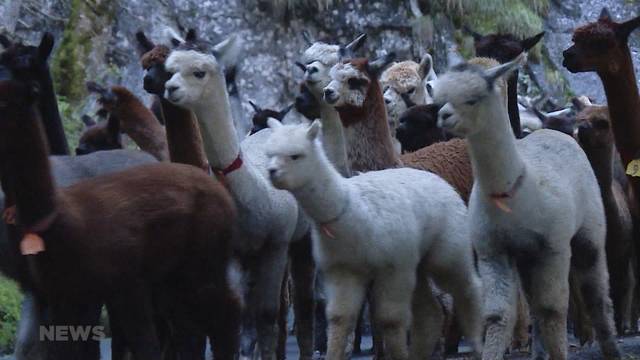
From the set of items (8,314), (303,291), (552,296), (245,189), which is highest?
(245,189)

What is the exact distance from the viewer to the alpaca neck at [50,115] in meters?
8.52

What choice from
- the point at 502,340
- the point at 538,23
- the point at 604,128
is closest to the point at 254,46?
the point at 538,23

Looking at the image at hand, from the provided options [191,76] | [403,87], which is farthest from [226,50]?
[403,87]

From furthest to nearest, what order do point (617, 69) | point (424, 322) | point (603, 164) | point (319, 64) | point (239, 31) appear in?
point (239, 31), point (319, 64), point (603, 164), point (617, 69), point (424, 322)

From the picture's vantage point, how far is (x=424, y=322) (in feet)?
28.2

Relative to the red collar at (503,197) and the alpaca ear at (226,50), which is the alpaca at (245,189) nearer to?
the alpaca ear at (226,50)

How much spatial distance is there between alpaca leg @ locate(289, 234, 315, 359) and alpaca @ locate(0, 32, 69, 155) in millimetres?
1819

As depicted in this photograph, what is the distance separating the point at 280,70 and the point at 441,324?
963cm

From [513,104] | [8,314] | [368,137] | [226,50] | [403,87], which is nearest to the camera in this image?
[226,50]

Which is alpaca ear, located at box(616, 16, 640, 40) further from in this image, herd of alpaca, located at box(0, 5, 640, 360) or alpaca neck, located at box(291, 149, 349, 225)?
alpaca neck, located at box(291, 149, 349, 225)

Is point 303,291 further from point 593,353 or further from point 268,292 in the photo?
point 593,353

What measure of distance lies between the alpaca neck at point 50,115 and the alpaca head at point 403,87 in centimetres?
418

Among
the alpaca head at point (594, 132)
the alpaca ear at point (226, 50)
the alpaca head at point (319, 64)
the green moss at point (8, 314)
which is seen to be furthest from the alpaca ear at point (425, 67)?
the alpaca ear at point (226, 50)

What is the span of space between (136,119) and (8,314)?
2721 mm
